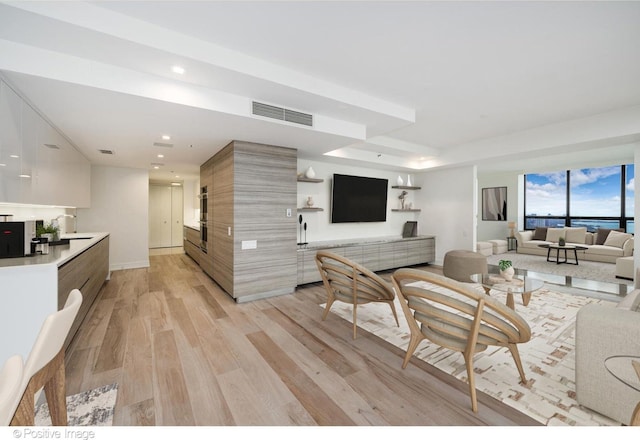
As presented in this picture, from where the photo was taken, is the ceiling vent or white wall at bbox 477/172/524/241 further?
white wall at bbox 477/172/524/241

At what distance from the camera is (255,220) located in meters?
3.93

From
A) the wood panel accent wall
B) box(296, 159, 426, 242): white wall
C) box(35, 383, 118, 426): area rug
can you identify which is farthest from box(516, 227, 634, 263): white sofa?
box(35, 383, 118, 426): area rug

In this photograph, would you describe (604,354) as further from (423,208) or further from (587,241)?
(587,241)

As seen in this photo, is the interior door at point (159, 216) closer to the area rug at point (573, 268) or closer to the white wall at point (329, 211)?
the white wall at point (329, 211)

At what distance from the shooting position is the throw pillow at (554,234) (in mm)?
7886

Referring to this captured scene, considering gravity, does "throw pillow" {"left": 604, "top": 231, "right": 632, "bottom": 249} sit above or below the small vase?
above

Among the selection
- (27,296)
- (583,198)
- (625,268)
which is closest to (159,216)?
(27,296)

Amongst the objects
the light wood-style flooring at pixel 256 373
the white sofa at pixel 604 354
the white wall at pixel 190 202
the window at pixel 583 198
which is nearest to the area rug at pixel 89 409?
the light wood-style flooring at pixel 256 373

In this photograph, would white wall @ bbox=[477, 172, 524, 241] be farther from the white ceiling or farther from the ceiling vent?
the ceiling vent

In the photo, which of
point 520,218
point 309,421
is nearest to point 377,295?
point 309,421

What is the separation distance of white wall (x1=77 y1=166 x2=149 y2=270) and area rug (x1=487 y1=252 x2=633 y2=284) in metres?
8.90

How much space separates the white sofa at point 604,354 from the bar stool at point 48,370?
275 cm

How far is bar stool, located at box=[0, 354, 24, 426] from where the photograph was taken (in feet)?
2.25

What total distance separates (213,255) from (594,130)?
6266 mm
